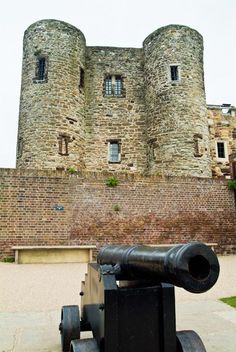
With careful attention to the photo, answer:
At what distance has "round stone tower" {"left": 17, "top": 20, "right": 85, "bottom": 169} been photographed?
18016 mm

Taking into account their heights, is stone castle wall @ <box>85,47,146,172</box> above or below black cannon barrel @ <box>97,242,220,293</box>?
above

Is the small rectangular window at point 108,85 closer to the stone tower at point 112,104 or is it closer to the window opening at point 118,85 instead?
the stone tower at point 112,104

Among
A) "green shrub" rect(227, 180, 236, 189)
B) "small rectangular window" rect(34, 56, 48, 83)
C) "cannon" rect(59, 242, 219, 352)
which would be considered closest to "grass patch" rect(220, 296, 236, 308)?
"cannon" rect(59, 242, 219, 352)

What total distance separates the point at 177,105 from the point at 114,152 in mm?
4903

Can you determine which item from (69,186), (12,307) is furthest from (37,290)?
(69,186)

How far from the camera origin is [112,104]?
21594 millimetres

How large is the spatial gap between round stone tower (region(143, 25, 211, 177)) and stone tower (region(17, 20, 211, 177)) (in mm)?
56

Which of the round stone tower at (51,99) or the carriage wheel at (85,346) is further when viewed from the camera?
the round stone tower at (51,99)

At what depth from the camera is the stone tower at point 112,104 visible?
1838cm

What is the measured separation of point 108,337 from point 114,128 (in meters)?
19.3

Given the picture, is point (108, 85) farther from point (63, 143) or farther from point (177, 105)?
point (63, 143)

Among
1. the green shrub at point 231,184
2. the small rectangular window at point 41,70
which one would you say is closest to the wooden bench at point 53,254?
the green shrub at point 231,184

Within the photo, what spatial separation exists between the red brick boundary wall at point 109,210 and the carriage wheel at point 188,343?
9996 millimetres

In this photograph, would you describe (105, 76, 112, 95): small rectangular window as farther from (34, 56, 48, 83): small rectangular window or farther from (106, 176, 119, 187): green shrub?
(106, 176, 119, 187): green shrub
